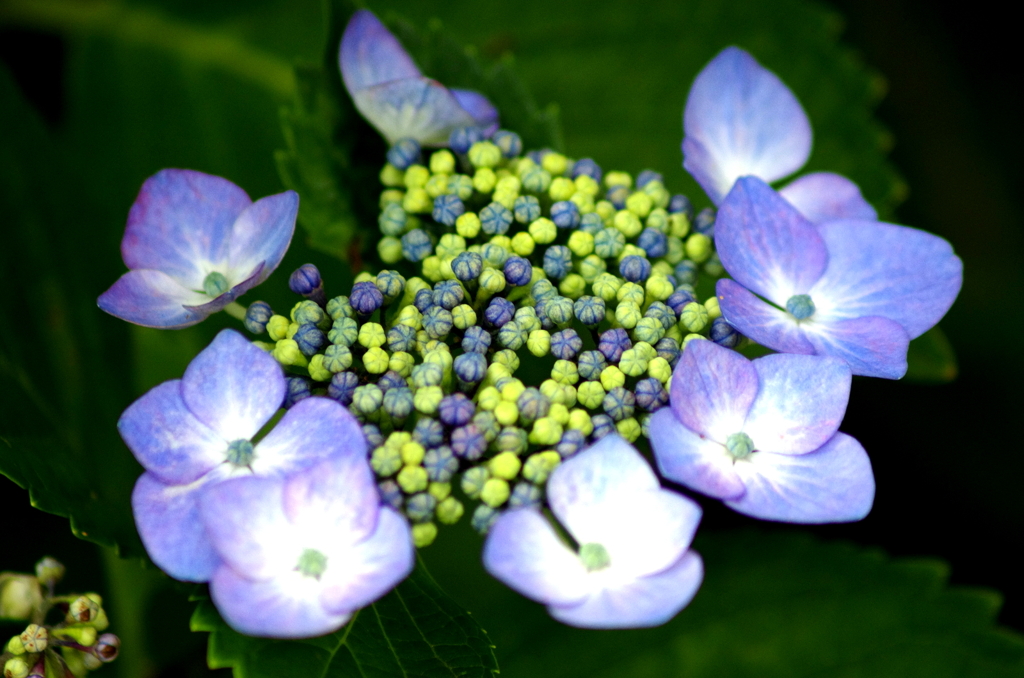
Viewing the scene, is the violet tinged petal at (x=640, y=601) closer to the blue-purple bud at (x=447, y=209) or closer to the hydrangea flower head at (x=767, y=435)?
the hydrangea flower head at (x=767, y=435)

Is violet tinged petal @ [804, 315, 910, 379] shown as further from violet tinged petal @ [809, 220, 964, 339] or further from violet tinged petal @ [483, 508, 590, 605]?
violet tinged petal @ [483, 508, 590, 605]

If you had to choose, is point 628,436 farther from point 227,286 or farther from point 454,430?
point 227,286

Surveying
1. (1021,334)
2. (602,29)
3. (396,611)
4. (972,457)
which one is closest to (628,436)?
(396,611)

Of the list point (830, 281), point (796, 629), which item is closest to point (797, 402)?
point (830, 281)

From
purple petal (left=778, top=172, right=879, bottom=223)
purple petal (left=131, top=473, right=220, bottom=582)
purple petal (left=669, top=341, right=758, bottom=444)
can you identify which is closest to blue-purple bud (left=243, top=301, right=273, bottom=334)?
purple petal (left=131, top=473, right=220, bottom=582)

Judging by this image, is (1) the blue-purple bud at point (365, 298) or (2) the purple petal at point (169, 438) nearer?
(2) the purple petal at point (169, 438)

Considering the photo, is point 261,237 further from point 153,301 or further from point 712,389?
point 712,389

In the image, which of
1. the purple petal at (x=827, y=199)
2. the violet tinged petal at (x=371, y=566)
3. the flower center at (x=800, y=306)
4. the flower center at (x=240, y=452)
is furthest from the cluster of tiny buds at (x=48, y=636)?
the purple petal at (x=827, y=199)
